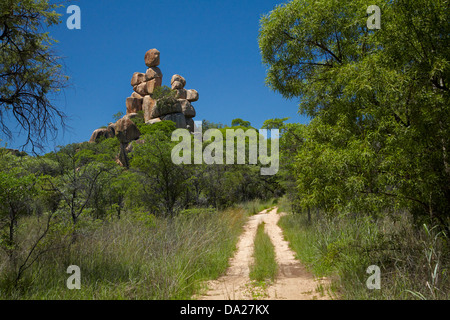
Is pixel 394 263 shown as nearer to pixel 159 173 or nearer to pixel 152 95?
pixel 159 173

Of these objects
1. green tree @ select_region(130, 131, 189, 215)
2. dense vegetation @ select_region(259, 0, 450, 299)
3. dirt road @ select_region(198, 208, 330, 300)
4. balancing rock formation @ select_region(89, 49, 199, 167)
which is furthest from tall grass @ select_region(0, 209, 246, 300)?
balancing rock formation @ select_region(89, 49, 199, 167)

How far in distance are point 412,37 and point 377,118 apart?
1.43 metres

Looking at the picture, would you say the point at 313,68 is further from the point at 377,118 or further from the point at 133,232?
the point at 133,232

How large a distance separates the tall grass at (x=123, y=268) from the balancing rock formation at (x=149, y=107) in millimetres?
37671

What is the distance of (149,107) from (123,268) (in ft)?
169

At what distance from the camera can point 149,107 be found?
178ft

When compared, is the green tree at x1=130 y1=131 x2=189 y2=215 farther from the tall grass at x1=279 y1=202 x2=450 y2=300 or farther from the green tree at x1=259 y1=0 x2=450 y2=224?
the green tree at x1=259 y1=0 x2=450 y2=224

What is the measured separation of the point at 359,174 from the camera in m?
4.89

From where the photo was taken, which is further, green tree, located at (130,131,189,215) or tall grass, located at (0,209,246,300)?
green tree, located at (130,131,189,215)

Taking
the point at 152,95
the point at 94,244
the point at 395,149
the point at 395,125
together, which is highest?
the point at 152,95

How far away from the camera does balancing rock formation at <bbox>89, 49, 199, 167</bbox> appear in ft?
155

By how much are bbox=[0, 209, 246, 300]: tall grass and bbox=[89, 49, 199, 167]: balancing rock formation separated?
3767 cm

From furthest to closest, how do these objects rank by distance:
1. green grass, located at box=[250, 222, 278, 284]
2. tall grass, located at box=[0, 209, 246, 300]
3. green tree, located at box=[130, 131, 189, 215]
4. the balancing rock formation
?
the balancing rock formation
green tree, located at box=[130, 131, 189, 215]
green grass, located at box=[250, 222, 278, 284]
tall grass, located at box=[0, 209, 246, 300]

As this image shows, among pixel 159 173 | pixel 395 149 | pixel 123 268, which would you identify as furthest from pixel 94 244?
pixel 395 149
